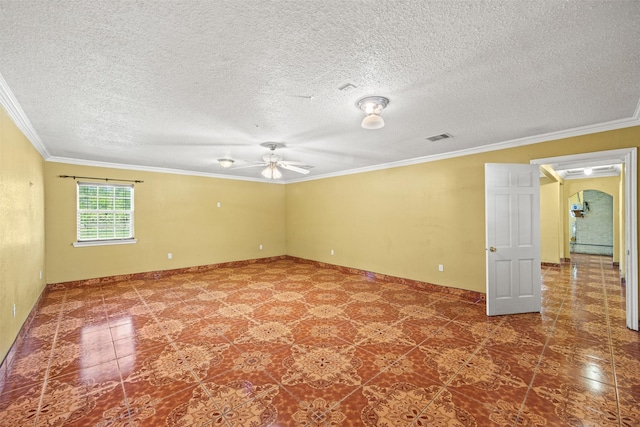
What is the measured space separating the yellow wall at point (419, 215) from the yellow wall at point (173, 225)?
1605mm

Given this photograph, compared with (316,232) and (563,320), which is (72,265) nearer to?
(316,232)

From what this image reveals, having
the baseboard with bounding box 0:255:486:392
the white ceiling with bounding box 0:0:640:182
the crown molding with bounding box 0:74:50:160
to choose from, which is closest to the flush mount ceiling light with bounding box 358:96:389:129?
the white ceiling with bounding box 0:0:640:182

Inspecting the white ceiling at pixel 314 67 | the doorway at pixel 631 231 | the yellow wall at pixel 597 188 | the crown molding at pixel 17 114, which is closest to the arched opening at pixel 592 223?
the yellow wall at pixel 597 188

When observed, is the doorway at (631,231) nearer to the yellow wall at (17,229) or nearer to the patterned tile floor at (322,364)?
the patterned tile floor at (322,364)

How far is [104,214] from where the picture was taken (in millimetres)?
5566

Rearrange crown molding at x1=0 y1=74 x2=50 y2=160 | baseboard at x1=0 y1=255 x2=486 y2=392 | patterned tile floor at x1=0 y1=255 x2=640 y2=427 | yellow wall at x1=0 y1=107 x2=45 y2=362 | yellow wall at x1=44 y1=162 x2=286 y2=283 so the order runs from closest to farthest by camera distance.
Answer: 1. patterned tile floor at x1=0 y1=255 x2=640 y2=427
2. crown molding at x1=0 y1=74 x2=50 y2=160
3. yellow wall at x1=0 y1=107 x2=45 y2=362
4. baseboard at x1=0 y1=255 x2=486 y2=392
5. yellow wall at x1=44 y1=162 x2=286 y2=283

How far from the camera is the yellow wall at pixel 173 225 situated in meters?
5.07

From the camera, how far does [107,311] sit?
3924 millimetres

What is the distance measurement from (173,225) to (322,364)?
17.4ft

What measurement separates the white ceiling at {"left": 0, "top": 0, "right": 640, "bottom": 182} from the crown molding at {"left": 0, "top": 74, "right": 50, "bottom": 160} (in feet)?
0.07

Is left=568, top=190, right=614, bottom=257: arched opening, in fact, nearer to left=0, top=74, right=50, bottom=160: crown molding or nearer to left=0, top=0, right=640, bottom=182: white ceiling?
left=0, top=0, right=640, bottom=182: white ceiling

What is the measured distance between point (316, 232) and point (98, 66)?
19.2ft

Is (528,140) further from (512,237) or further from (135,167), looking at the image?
(135,167)

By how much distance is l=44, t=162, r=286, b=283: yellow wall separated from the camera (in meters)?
5.07
